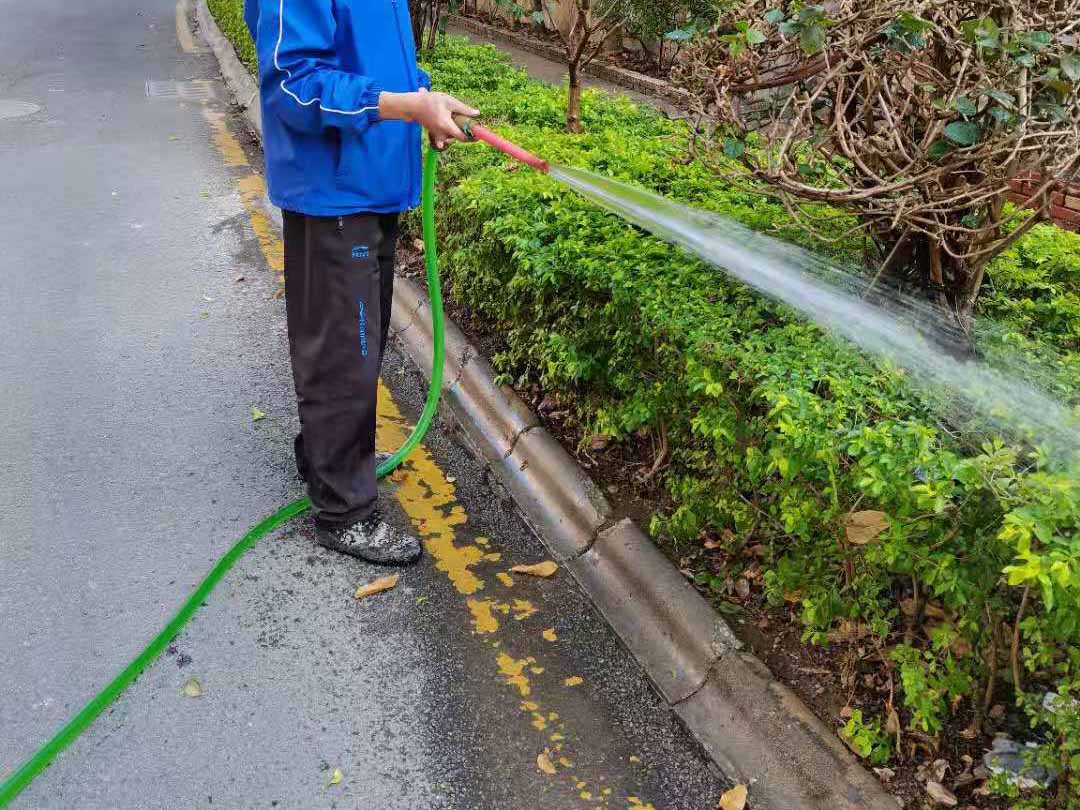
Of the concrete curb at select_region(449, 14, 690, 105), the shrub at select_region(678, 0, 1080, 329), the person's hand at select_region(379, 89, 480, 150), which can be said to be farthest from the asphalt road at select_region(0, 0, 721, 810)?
the concrete curb at select_region(449, 14, 690, 105)

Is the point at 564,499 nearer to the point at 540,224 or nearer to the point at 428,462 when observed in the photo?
the point at 428,462

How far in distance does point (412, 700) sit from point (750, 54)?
7.56 ft

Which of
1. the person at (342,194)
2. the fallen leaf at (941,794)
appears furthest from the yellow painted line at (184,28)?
the fallen leaf at (941,794)

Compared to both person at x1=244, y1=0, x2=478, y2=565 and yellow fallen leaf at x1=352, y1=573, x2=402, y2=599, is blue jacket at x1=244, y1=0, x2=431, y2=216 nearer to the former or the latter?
person at x1=244, y1=0, x2=478, y2=565

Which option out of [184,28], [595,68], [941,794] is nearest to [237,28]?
[595,68]

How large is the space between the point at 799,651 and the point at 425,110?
180cm

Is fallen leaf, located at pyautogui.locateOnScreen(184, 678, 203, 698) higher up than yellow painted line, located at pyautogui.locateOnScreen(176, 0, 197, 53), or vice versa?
fallen leaf, located at pyautogui.locateOnScreen(184, 678, 203, 698)

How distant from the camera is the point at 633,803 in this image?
8.17 ft

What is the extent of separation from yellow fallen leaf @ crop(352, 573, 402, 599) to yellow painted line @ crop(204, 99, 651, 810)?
16 cm

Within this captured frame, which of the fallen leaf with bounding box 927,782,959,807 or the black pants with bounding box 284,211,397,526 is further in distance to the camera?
the black pants with bounding box 284,211,397,526

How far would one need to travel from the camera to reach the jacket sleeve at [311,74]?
8.90 feet

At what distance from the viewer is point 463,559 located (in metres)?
3.40

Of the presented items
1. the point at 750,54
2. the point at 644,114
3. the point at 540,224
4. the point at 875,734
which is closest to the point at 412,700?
the point at 875,734

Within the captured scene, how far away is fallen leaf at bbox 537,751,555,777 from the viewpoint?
8.45ft
